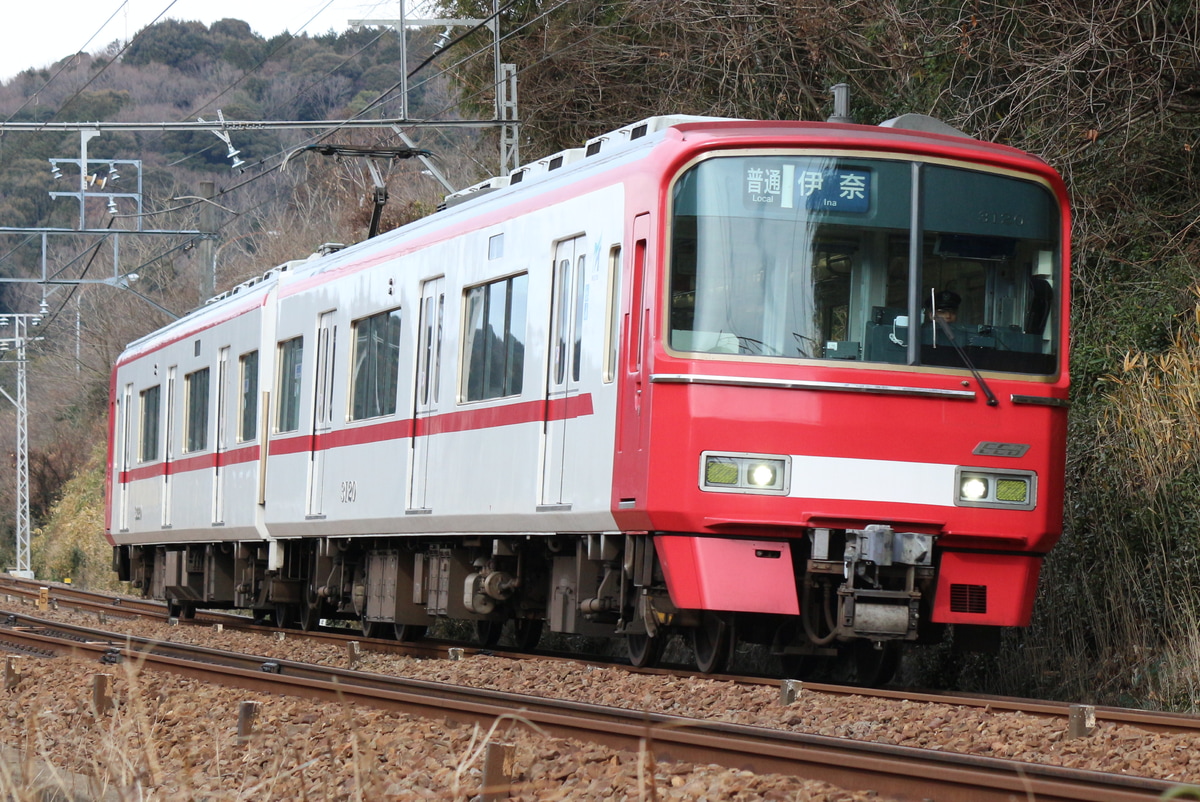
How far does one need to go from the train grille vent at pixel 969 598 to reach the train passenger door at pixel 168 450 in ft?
39.2

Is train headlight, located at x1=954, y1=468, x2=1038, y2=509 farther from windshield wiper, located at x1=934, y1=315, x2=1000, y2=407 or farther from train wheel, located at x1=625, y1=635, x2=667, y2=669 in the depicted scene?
train wheel, located at x1=625, y1=635, x2=667, y2=669

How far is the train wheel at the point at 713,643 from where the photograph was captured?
384 inches

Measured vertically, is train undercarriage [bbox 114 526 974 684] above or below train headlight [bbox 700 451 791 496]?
below

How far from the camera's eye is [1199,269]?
39.7 feet

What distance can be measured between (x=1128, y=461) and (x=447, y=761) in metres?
5.93

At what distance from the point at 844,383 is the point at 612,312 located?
1.42 meters

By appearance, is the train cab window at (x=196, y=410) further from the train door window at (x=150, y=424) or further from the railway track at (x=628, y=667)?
Result: the railway track at (x=628, y=667)

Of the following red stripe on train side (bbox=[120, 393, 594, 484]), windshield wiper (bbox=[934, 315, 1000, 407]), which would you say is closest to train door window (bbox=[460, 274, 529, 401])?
red stripe on train side (bbox=[120, 393, 594, 484])

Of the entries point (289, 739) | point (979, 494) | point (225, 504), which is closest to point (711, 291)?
point (979, 494)

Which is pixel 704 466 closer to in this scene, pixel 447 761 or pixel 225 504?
pixel 447 761

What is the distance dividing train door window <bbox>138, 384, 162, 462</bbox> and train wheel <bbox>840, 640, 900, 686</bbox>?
11696 mm

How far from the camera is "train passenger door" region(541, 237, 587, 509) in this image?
10.0 metres

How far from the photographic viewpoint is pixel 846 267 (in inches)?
356

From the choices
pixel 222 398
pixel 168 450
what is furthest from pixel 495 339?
pixel 168 450
